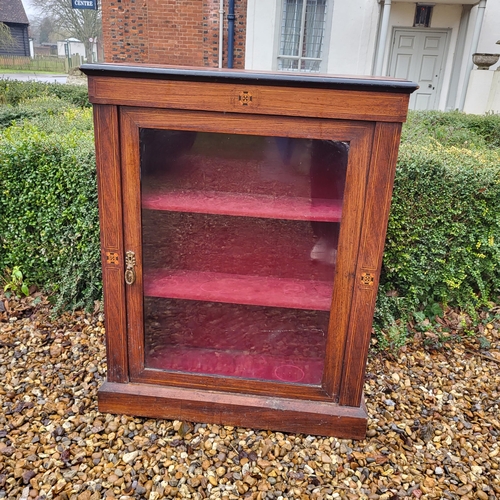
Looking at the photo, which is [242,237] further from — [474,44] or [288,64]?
[474,44]

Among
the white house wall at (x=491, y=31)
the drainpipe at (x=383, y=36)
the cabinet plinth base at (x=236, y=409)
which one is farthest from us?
the white house wall at (x=491, y=31)

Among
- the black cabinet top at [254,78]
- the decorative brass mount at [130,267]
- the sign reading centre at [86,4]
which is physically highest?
the sign reading centre at [86,4]

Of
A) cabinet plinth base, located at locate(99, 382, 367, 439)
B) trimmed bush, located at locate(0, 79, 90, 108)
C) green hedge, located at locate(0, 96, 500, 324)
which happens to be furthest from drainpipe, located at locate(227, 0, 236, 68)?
cabinet plinth base, located at locate(99, 382, 367, 439)

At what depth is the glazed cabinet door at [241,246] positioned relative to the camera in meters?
1.82

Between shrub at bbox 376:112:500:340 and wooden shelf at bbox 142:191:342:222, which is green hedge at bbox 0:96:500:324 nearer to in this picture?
shrub at bbox 376:112:500:340

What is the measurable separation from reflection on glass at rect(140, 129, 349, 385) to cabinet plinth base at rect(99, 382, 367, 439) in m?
0.11

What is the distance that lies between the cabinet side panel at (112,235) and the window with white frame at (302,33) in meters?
8.28

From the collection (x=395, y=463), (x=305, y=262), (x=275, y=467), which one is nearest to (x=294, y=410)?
(x=275, y=467)

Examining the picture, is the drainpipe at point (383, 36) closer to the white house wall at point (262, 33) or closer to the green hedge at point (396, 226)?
the white house wall at point (262, 33)

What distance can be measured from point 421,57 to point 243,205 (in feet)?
30.4

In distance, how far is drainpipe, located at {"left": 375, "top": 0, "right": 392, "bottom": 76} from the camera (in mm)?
8315

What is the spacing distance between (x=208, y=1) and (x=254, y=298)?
29.5 feet

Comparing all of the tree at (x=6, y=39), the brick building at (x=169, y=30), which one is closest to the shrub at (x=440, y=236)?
the brick building at (x=169, y=30)

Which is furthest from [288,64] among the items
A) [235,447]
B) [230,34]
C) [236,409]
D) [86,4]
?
[235,447]
